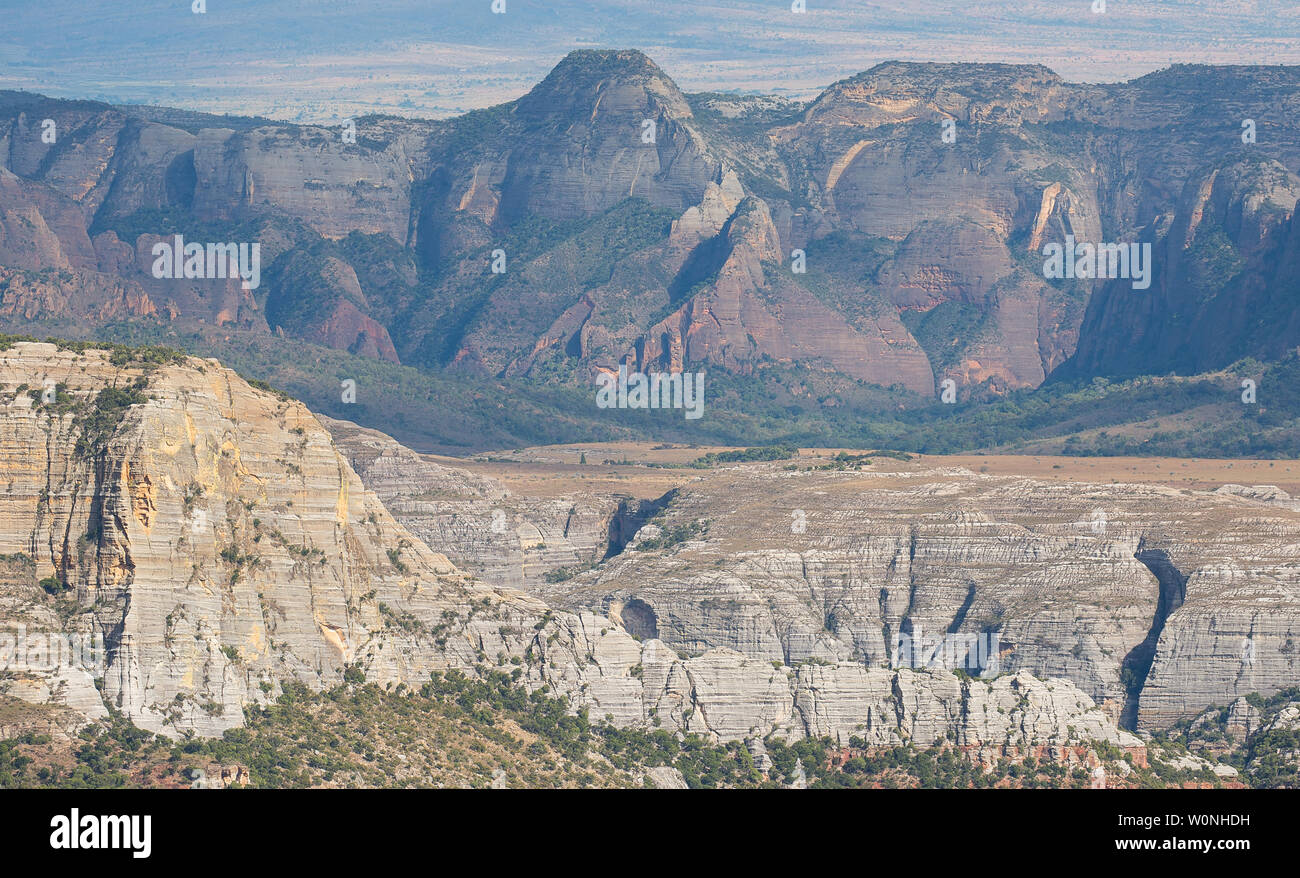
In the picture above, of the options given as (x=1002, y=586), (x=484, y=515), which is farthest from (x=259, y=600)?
(x=484, y=515)

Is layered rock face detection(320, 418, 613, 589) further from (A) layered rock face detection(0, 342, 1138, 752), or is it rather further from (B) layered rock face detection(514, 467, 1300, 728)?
(A) layered rock face detection(0, 342, 1138, 752)

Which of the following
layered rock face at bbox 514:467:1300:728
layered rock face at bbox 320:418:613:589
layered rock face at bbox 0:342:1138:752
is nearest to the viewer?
layered rock face at bbox 0:342:1138:752

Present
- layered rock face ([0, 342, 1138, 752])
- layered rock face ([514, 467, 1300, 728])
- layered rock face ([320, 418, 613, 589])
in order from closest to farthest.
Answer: layered rock face ([0, 342, 1138, 752])
layered rock face ([514, 467, 1300, 728])
layered rock face ([320, 418, 613, 589])

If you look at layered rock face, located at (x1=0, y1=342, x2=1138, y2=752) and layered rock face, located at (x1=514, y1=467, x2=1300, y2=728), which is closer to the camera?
layered rock face, located at (x1=0, y1=342, x2=1138, y2=752)

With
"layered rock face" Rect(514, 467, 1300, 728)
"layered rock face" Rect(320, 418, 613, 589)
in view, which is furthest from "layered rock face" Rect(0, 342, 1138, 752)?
"layered rock face" Rect(320, 418, 613, 589)

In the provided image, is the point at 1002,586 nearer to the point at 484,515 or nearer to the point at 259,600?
the point at 484,515
